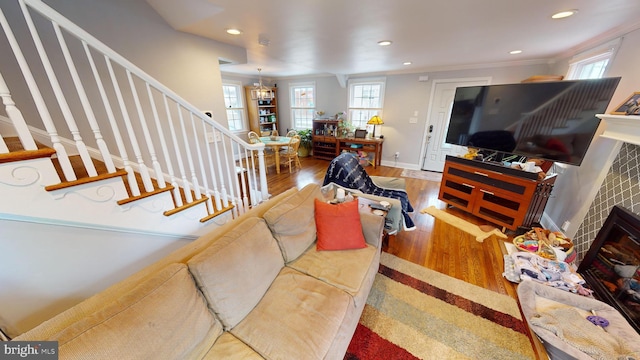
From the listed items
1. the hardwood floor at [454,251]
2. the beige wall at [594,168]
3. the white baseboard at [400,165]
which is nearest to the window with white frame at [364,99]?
the white baseboard at [400,165]

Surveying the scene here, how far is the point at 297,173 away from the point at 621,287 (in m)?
4.32

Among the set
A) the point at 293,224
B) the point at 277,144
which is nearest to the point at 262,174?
the point at 293,224

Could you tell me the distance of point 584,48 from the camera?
250 cm

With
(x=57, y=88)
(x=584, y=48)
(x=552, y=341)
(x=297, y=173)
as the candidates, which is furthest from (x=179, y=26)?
(x=584, y=48)

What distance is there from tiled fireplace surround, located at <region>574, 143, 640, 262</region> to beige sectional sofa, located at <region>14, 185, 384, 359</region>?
2141mm

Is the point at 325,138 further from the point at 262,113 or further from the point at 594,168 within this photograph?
the point at 594,168

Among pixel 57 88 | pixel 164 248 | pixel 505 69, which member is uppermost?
pixel 505 69

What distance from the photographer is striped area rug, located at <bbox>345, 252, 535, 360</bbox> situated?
4.32ft

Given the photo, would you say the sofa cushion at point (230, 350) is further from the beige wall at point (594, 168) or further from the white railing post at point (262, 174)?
the beige wall at point (594, 168)

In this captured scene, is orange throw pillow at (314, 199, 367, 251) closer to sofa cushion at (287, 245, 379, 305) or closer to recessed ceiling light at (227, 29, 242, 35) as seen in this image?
sofa cushion at (287, 245, 379, 305)

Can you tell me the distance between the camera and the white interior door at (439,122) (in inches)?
162

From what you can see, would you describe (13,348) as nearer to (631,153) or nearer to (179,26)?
(179,26)

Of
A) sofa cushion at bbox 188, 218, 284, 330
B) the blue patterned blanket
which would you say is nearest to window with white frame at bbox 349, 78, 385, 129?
the blue patterned blanket

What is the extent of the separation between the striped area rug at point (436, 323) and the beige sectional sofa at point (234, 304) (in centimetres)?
30
